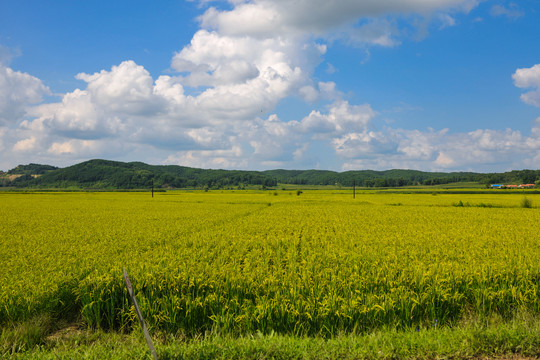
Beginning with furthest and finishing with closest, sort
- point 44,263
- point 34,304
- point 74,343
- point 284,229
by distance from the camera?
point 284,229
point 44,263
point 34,304
point 74,343

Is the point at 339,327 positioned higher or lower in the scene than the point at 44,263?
lower

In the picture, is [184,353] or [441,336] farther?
[441,336]

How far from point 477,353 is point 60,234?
2020cm

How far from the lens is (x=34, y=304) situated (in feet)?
24.1

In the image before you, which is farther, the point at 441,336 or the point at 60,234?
the point at 60,234

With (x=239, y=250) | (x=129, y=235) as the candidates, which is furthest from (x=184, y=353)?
(x=129, y=235)

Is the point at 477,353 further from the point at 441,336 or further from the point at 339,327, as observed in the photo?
the point at 339,327

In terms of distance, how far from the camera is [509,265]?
9.73 metres

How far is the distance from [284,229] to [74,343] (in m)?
14.4

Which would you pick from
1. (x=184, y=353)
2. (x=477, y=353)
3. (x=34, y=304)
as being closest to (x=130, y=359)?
(x=184, y=353)

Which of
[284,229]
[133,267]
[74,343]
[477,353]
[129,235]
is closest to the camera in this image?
[477,353]

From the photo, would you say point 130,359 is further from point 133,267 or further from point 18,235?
point 18,235

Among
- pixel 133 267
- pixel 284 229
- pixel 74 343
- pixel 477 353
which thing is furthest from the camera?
pixel 284 229

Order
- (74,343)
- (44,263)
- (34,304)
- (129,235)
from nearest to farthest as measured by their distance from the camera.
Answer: (74,343), (34,304), (44,263), (129,235)
